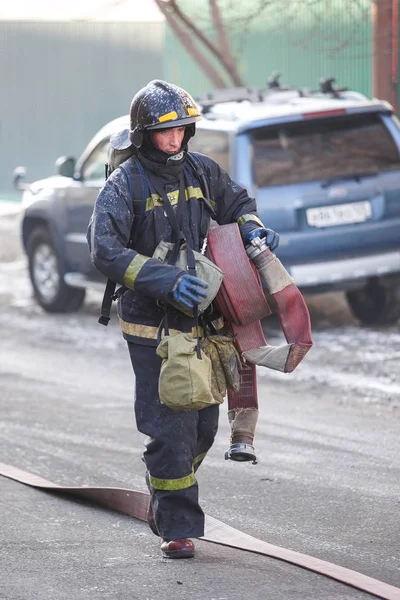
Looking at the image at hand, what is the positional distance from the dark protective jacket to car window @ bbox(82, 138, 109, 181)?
6.80m

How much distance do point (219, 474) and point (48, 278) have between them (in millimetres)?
6425

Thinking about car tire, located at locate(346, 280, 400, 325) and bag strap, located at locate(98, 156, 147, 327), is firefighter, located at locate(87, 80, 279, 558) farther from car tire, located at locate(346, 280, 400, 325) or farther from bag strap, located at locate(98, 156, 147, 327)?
car tire, located at locate(346, 280, 400, 325)

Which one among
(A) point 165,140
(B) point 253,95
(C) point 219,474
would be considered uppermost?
(B) point 253,95

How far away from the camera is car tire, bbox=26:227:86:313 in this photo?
511 inches

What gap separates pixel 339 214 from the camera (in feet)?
35.6

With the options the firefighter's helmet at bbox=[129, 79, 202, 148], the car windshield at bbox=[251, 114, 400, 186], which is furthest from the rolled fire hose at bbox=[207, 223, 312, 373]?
the car windshield at bbox=[251, 114, 400, 186]

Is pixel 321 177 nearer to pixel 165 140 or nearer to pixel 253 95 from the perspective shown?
pixel 253 95

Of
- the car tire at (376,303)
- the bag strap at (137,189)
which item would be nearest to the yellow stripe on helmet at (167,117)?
the bag strap at (137,189)

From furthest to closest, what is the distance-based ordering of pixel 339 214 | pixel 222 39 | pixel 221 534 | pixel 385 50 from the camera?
pixel 222 39 < pixel 385 50 < pixel 339 214 < pixel 221 534

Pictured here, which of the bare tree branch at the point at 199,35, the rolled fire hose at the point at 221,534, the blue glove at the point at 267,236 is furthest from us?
the bare tree branch at the point at 199,35

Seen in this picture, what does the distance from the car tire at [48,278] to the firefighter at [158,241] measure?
747 cm

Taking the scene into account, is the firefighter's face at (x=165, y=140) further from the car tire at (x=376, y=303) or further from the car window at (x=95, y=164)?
the car window at (x=95, y=164)

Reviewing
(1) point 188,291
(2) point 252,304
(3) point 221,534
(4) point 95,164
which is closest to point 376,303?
(4) point 95,164

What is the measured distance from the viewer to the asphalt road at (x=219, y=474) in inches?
200
